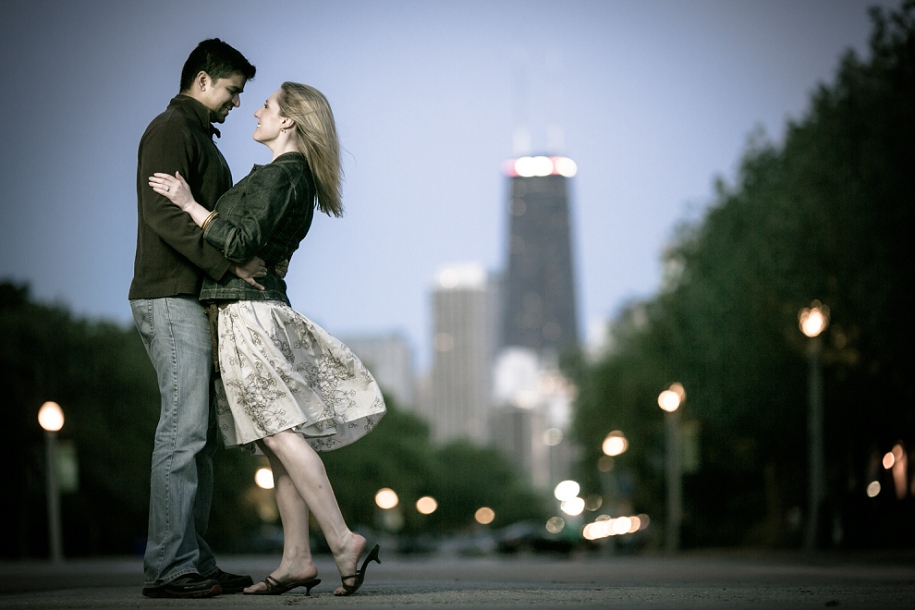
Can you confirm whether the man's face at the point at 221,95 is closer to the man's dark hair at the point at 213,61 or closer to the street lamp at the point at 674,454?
the man's dark hair at the point at 213,61

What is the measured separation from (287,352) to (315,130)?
108 centimetres

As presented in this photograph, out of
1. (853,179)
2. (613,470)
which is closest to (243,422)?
(853,179)

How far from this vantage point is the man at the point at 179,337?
5605 mm

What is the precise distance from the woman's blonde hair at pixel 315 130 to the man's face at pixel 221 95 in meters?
0.31

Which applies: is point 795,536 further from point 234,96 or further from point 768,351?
point 234,96

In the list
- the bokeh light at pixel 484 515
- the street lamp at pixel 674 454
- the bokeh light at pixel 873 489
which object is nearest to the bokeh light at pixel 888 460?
the bokeh light at pixel 873 489

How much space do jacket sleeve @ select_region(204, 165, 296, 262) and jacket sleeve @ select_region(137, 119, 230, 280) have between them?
2.9 inches

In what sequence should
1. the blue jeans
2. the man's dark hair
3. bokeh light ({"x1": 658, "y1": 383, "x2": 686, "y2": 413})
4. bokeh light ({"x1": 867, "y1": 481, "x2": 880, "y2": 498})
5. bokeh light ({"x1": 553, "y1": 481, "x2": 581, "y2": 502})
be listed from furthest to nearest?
bokeh light ({"x1": 553, "y1": 481, "x2": 581, "y2": 502}) → bokeh light ({"x1": 867, "y1": 481, "x2": 880, "y2": 498}) → bokeh light ({"x1": 658, "y1": 383, "x2": 686, "y2": 413}) → the man's dark hair → the blue jeans

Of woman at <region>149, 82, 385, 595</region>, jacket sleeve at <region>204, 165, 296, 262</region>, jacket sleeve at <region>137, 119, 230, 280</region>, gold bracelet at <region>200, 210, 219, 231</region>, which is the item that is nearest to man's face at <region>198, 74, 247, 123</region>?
woman at <region>149, 82, 385, 595</region>

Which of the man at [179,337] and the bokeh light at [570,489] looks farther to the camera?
the bokeh light at [570,489]

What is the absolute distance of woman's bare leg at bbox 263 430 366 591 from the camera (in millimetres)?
5641

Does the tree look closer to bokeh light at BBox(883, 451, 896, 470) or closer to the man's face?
bokeh light at BBox(883, 451, 896, 470)

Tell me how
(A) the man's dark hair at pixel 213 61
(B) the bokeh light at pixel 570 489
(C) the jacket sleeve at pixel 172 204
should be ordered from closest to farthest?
(C) the jacket sleeve at pixel 172 204 → (A) the man's dark hair at pixel 213 61 → (B) the bokeh light at pixel 570 489

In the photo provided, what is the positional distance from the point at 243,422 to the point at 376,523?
68.8 meters
